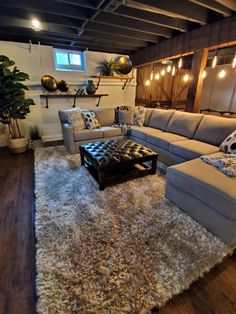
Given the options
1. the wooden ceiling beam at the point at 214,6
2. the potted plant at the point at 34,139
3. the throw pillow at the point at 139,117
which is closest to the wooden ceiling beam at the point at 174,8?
the wooden ceiling beam at the point at 214,6

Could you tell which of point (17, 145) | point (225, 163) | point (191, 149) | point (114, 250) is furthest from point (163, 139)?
point (17, 145)

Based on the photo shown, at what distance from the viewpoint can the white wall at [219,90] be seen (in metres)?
5.21

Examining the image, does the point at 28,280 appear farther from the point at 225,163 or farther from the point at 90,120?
the point at 90,120

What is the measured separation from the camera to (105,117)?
4164 mm

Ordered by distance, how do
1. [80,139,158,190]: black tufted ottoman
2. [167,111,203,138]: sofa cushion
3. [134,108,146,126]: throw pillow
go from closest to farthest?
1. [80,139,158,190]: black tufted ottoman
2. [167,111,203,138]: sofa cushion
3. [134,108,146,126]: throw pillow

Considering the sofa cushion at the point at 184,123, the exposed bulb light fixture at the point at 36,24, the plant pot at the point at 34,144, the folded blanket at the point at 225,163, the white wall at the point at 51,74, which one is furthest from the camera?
the plant pot at the point at 34,144

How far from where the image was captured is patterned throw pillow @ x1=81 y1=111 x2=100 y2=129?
12.3 feet

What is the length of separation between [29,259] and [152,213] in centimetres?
123

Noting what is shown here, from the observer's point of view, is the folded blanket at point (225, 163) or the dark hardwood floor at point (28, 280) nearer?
the dark hardwood floor at point (28, 280)

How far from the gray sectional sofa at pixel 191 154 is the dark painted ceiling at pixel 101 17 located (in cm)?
158

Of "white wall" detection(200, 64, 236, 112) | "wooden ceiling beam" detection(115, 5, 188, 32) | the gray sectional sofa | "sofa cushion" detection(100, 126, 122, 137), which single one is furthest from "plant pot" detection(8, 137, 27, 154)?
Result: "white wall" detection(200, 64, 236, 112)

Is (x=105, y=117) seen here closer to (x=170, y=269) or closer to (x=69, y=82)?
(x=69, y=82)

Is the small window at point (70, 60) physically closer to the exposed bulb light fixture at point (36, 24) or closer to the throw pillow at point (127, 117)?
the exposed bulb light fixture at point (36, 24)

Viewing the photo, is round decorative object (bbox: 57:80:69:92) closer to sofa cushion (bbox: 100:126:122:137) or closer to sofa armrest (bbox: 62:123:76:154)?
sofa armrest (bbox: 62:123:76:154)
